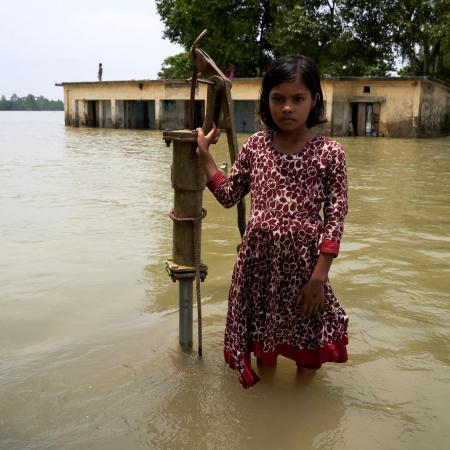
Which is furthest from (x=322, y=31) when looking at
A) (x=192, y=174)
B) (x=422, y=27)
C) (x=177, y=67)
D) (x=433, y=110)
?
(x=192, y=174)

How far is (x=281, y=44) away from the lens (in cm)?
2430

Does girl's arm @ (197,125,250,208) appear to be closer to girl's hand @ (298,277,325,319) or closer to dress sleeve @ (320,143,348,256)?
dress sleeve @ (320,143,348,256)

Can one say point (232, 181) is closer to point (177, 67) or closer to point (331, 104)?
point (331, 104)

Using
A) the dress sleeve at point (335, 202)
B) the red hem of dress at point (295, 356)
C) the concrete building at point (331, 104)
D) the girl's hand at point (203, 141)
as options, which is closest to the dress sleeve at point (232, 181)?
the girl's hand at point (203, 141)

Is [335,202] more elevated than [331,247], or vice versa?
[335,202]

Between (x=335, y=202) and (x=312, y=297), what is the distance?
0.36 m

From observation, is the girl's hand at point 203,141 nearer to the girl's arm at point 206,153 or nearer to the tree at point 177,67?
the girl's arm at point 206,153

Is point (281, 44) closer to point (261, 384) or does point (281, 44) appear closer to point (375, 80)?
point (375, 80)

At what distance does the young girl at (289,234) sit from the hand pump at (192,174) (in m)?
0.11

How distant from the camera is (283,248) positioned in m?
2.03

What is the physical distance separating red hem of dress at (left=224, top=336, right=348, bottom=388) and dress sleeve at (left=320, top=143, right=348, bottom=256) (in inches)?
16.4

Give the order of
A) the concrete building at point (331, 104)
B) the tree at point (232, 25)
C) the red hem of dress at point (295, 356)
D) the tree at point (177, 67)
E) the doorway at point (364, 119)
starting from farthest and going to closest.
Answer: the tree at point (177, 67), the tree at point (232, 25), the doorway at point (364, 119), the concrete building at point (331, 104), the red hem of dress at point (295, 356)

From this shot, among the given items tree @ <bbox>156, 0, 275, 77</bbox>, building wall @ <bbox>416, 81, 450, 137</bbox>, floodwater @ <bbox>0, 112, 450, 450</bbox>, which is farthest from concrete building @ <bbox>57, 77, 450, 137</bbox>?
floodwater @ <bbox>0, 112, 450, 450</bbox>

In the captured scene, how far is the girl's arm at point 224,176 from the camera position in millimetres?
2219
